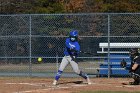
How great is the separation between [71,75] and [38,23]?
2809 millimetres

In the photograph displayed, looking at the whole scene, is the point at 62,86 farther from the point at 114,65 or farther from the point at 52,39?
the point at 52,39

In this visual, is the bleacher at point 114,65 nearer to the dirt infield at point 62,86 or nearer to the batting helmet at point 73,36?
the dirt infield at point 62,86

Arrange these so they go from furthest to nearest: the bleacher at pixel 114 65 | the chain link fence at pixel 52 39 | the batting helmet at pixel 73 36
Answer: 1. the chain link fence at pixel 52 39
2. the bleacher at pixel 114 65
3. the batting helmet at pixel 73 36

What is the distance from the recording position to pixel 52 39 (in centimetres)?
2180

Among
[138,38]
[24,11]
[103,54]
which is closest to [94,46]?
[103,54]

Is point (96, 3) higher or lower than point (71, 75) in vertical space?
higher

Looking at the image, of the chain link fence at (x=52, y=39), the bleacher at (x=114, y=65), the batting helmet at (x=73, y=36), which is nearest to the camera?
the batting helmet at (x=73, y=36)

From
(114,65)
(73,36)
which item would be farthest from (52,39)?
(73,36)

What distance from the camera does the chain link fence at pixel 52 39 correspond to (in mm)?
21312

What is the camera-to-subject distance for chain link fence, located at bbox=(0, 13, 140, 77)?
69.9 ft

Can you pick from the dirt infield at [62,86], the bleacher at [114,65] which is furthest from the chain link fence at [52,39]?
the dirt infield at [62,86]

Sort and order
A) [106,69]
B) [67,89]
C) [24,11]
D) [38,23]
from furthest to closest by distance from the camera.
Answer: [24,11], [38,23], [106,69], [67,89]

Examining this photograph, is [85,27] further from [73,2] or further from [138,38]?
[73,2]

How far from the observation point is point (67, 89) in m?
15.6
